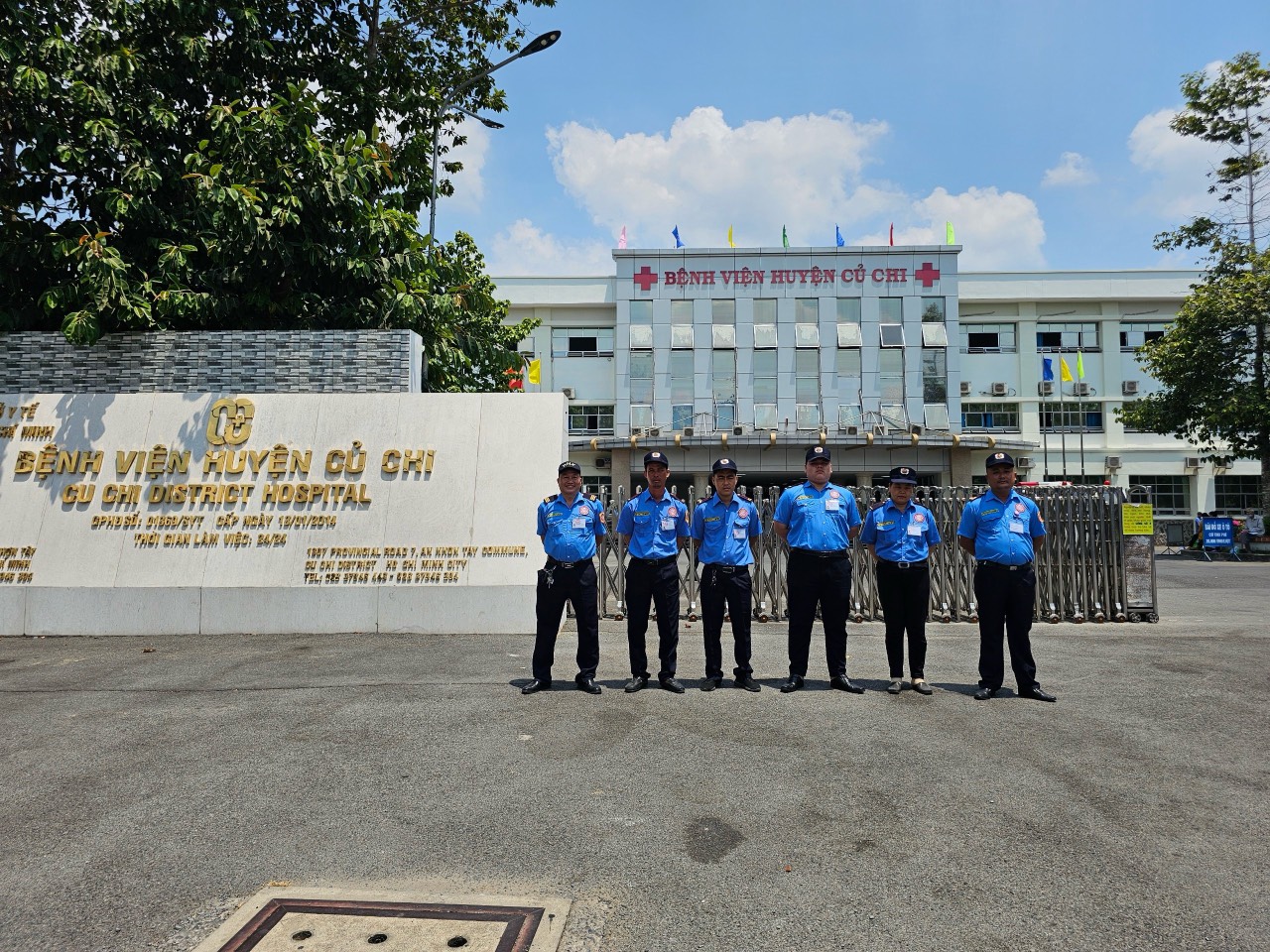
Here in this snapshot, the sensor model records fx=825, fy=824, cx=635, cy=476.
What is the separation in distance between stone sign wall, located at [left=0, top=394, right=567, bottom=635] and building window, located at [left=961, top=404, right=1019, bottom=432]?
3331 centimetres

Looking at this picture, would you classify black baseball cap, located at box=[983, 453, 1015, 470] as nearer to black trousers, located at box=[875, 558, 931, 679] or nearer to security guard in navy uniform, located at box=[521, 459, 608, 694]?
black trousers, located at box=[875, 558, 931, 679]

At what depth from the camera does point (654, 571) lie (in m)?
6.68

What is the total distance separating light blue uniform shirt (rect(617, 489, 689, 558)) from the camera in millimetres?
6684

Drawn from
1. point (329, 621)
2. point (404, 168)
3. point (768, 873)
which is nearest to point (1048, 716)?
point (768, 873)

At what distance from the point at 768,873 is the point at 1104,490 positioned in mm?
9118

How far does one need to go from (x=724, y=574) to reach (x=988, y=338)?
36.9 m

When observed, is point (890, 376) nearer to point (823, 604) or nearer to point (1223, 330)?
point (1223, 330)

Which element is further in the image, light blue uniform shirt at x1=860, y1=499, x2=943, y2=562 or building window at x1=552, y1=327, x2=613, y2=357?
building window at x1=552, y1=327, x2=613, y2=357

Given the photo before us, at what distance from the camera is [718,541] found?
6.71 metres

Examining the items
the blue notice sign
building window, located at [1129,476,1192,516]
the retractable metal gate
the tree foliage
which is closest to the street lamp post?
the tree foliage

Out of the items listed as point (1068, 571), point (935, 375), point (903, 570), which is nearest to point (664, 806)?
point (903, 570)

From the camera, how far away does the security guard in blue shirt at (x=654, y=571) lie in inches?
260

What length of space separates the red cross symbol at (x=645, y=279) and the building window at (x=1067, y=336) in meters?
18.5

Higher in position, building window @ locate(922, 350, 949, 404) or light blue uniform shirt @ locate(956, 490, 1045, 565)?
building window @ locate(922, 350, 949, 404)
